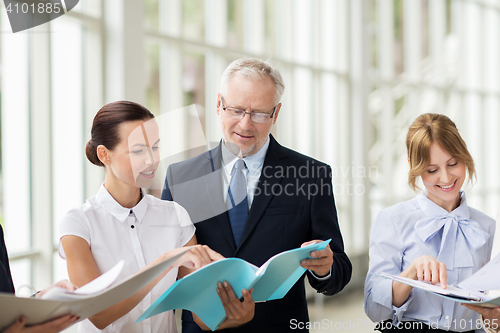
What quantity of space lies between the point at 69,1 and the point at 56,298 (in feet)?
8.11

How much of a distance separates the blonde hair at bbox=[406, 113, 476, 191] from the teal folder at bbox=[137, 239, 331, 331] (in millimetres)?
606

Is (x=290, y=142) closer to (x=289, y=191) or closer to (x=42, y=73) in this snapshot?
(x=42, y=73)

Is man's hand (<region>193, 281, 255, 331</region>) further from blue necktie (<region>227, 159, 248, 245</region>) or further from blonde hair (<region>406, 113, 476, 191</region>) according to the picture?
blonde hair (<region>406, 113, 476, 191</region>)

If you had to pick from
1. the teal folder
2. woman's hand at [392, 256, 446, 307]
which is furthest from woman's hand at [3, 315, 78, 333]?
woman's hand at [392, 256, 446, 307]

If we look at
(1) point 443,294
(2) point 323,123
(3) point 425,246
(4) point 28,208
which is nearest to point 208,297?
(1) point 443,294

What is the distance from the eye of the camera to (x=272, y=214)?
5.32 ft

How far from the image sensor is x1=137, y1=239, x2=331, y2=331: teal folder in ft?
3.70

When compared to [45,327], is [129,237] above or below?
above

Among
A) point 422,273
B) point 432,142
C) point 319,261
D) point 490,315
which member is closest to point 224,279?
point 319,261

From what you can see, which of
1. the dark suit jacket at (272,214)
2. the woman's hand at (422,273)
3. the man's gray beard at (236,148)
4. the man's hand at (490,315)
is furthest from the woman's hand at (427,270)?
the man's gray beard at (236,148)

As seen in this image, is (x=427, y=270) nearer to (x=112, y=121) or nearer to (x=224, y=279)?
(x=224, y=279)

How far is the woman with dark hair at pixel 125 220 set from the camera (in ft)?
4.40

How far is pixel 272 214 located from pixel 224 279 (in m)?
0.45

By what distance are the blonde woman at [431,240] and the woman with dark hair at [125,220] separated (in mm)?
695
